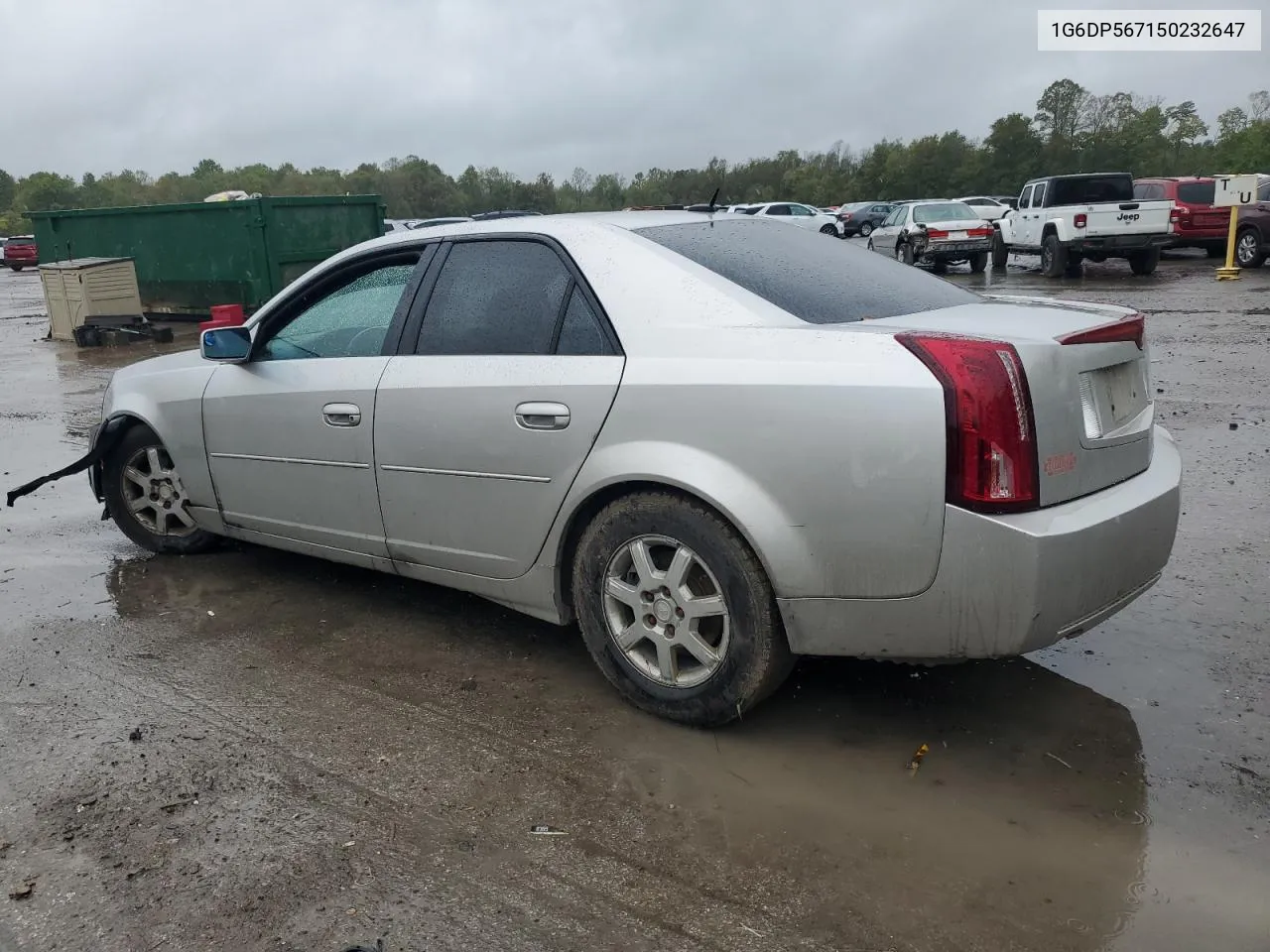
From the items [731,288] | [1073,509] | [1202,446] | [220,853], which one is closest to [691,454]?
[731,288]

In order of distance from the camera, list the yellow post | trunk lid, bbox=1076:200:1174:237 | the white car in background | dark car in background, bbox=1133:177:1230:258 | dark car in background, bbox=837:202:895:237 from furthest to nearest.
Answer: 1. dark car in background, bbox=837:202:895:237
2. the white car in background
3. dark car in background, bbox=1133:177:1230:258
4. trunk lid, bbox=1076:200:1174:237
5. the yellow post

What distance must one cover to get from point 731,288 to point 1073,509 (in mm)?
1219

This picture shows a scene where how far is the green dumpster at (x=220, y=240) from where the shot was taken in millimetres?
15492

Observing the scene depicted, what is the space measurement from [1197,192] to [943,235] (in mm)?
4844

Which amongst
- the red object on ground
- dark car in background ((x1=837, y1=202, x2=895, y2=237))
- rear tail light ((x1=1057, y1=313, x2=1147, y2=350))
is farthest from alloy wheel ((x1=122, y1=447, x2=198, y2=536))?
dark car in background ((x1=837, y1=202, x2=895, y2=237))

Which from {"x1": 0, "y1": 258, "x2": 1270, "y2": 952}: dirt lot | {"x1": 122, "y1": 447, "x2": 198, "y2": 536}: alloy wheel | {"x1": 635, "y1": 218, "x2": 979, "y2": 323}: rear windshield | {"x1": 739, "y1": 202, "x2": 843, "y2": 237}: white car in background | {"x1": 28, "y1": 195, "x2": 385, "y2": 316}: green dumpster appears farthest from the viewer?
{"x1": 739, "y1": 202, "x2": 843, "y2": 237}: white car in background

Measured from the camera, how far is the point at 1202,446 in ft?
21.9

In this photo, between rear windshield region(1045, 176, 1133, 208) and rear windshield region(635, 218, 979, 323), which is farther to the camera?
rear windshield region(1045, 176, 1133, 208)

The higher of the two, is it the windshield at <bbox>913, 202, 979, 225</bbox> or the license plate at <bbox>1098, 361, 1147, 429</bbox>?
the windshield at <bbox>913, 202, 979, 225</bbox>

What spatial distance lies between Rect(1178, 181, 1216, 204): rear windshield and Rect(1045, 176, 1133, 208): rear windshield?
231cm

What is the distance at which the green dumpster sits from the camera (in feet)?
50.8

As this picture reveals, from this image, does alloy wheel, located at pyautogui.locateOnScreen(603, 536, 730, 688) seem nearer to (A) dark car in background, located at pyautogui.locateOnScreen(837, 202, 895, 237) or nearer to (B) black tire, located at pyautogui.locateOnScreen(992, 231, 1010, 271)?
(B) black tire, located at pyautogui.locateOnScreen(992, 231, 1010, 271)

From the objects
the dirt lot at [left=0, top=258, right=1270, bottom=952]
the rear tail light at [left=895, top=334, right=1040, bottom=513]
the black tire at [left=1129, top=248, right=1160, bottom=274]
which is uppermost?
the rear tail light at [left=895, top=334, right=1040, bottom=513]

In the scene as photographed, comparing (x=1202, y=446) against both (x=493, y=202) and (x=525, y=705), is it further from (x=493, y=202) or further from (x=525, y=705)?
(x=493, y=202)
